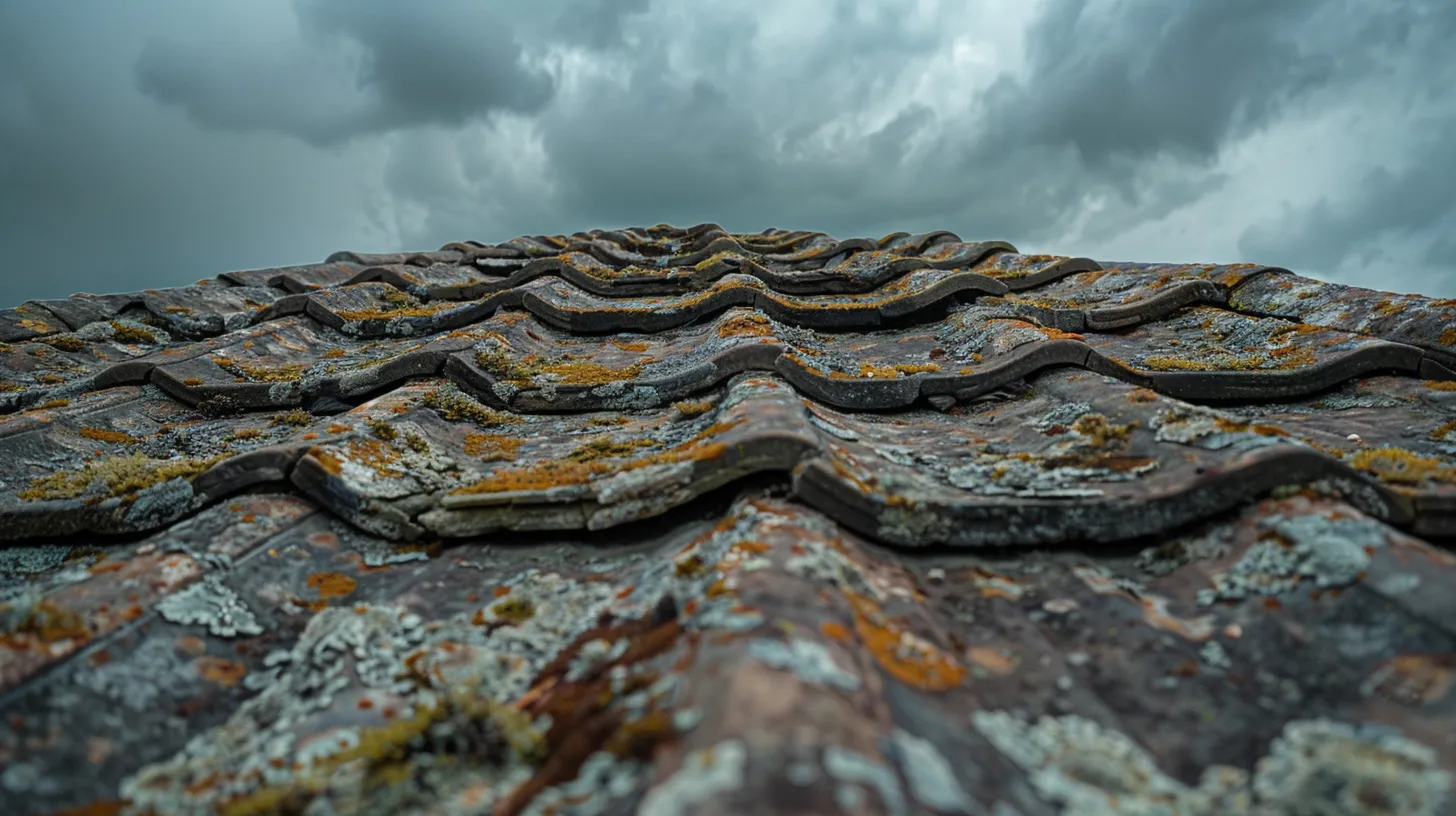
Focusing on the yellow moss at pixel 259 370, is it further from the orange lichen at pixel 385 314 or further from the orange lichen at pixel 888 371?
the orange lichen at pixel 888 371

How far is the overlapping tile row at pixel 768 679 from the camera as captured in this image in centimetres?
115

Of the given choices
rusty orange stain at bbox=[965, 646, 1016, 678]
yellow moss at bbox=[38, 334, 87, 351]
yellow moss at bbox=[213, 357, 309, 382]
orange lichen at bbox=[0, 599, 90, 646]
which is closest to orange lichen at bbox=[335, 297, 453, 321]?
yellow moss at bbox=[213, 357, 309, 382]

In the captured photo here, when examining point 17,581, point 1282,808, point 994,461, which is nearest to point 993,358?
point 994,461

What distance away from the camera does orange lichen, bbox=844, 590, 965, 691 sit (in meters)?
1.39

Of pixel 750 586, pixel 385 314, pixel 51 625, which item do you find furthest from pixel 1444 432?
pixel 385 314

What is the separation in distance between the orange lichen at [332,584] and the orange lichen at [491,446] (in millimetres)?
788

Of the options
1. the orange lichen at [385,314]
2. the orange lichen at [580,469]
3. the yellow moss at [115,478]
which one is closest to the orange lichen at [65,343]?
the orange lichen at [385,314]

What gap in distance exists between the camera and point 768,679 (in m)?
1.20

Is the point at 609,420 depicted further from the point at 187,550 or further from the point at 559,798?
the point at 559,798

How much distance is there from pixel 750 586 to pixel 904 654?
0.36 meters

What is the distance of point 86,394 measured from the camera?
11.9 ft

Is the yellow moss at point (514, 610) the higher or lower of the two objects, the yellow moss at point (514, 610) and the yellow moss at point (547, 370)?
the lower

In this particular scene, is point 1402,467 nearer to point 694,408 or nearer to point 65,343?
point 694,408

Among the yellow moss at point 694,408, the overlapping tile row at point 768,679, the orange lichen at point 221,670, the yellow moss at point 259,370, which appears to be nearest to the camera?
the overlapping tile row at point 768,679
